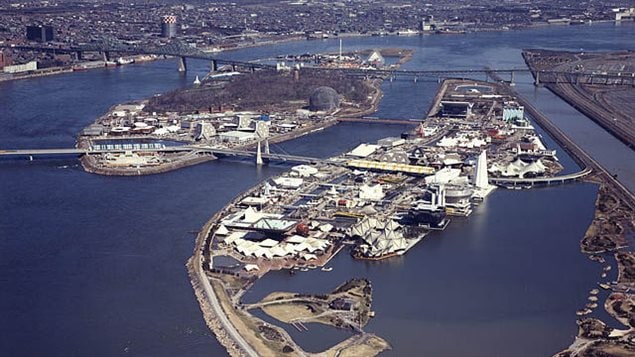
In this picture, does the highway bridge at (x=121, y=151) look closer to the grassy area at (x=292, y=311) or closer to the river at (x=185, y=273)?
the river at (x=185, y=273)

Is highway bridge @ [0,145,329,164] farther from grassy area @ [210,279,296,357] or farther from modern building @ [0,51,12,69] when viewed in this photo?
modern building @ [0,51,12,69]

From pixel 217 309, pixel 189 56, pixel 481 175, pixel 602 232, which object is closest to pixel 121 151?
pixel 481 175

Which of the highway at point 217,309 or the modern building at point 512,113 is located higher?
the modern building at point 512,113

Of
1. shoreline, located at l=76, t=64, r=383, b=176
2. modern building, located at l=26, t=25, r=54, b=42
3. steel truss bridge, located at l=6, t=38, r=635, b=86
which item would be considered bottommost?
shoreline, located at l=76, t=64, r=383, b=176

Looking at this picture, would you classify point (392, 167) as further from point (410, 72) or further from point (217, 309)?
point (410, 72)

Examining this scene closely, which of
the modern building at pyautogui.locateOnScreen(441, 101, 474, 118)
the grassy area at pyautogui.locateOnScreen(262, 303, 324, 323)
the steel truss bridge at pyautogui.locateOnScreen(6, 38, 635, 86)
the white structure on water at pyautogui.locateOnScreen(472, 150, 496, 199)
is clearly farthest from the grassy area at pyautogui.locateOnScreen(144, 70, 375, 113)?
the grassy area at pyautogui.locateOnScreen(262, 303, 324, 323)

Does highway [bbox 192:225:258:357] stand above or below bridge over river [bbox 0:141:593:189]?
below

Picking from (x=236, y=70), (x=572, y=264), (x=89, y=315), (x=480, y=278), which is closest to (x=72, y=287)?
(x=89, y=315)

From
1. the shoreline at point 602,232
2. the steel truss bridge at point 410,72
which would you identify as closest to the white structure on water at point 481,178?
the shoreline at point 602,232
